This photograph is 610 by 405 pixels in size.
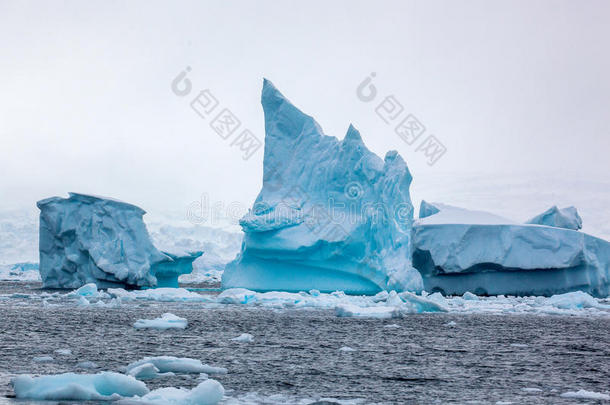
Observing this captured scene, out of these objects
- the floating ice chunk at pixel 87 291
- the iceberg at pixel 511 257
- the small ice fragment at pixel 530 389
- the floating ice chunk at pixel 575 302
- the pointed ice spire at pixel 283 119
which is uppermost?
the pointed ice spire at pixel 283 119

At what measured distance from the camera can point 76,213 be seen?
21.3 metres

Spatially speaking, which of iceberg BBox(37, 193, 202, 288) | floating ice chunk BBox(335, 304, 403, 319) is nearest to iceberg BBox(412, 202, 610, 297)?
floating ice chunk BBox(335, 304, 403, 319)

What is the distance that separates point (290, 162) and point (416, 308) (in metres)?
9.12

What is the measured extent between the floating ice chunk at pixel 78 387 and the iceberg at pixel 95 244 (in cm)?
1639

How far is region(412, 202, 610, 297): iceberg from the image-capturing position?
18844 millimetres

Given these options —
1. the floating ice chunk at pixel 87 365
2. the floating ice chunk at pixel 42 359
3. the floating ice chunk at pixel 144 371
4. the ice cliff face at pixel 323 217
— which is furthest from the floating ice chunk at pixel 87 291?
the floating ice chunk at pixel 144 371

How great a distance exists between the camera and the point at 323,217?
20.8 m

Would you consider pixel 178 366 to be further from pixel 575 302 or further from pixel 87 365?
pixel 575 302

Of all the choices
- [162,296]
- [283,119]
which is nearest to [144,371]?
[162,296]

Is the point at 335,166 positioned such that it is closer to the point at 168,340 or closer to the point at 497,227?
the point at 497,227

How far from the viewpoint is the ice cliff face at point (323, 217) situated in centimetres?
2019

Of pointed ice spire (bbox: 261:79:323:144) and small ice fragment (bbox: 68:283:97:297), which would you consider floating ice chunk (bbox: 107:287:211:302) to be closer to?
small ice fragment (bbox: 68:283:97:297)

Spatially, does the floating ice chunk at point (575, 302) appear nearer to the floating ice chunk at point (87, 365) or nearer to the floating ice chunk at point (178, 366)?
the floating ice chunk at point (178, 366)

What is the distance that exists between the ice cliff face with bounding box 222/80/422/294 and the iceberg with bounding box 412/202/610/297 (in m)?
1.01
